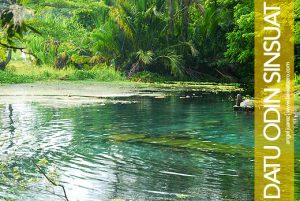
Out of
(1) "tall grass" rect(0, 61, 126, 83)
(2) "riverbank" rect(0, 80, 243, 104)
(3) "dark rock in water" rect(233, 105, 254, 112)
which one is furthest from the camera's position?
(1) "tall grass" rect(0, 61, 126, 83)

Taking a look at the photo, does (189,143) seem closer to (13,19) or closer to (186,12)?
(13,19)

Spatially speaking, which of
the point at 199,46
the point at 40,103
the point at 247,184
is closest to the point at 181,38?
the point at 199,46

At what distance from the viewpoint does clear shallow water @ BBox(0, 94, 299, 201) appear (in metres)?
8.21

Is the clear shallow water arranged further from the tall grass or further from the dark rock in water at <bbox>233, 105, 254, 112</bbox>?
the tall grass

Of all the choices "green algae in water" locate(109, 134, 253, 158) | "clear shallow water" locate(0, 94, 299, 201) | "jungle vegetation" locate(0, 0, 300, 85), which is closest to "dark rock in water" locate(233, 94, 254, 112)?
"clear shallow water" locate(0, 94, 299, 201)

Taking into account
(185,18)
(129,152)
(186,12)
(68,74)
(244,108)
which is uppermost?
(186,12)

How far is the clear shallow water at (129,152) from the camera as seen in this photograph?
821cm

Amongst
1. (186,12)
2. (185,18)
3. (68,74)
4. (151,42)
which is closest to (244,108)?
(186,12)

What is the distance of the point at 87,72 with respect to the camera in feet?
127

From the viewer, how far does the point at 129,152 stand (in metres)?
11.9

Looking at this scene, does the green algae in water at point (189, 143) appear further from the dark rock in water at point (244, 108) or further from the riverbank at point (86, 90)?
the riverbank at point (86, 90)

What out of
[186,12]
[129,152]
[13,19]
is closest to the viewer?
[13,19]

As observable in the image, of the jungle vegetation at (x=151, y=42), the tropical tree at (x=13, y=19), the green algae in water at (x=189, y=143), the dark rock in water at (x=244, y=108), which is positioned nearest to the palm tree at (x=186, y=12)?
the jungle vegetation at (x=151, y=42)

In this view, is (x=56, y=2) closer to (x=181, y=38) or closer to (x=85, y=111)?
(x=181, y=38)
